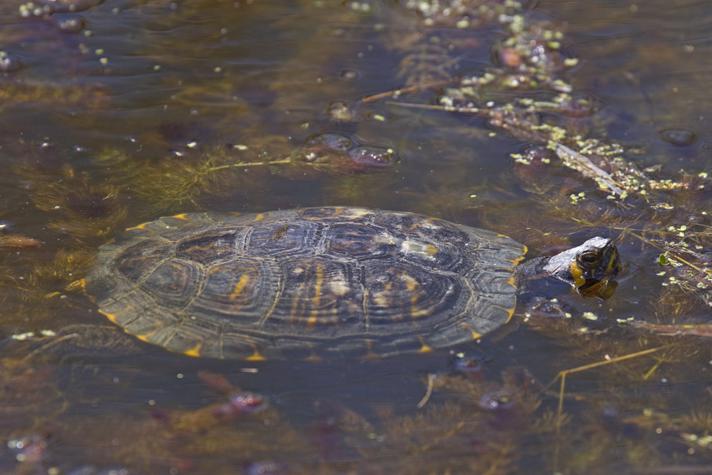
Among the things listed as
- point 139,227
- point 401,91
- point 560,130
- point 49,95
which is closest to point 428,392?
point 139,227

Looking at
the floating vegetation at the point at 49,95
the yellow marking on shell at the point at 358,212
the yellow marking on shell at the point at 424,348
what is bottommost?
the yellow marking on shell at the point at 424,348

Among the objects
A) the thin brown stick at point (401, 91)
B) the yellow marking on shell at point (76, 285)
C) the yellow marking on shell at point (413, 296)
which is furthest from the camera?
the thin brown stick at point (401, 91)

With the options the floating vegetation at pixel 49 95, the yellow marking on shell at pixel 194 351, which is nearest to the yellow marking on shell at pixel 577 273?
the yellow marking on shell at pixel 194 351

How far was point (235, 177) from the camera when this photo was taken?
589 cm

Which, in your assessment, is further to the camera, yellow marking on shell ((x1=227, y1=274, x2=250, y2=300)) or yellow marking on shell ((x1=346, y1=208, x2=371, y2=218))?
yellow marking on shell ((x1=346, y1=208, x2=371, y2=218))

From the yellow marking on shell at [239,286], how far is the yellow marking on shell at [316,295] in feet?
1.14

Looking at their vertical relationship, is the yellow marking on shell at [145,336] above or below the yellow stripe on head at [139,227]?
below

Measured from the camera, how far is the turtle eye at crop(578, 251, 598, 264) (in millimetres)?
4832

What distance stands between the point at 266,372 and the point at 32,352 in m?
1.16

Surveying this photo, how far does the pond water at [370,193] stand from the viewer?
399cm

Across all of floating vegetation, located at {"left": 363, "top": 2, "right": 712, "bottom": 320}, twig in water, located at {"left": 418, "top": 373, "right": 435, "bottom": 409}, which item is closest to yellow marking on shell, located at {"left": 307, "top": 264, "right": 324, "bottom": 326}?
twig in water, located at {"left": 418, "top": 373, "right": 435, "bottom": 409}

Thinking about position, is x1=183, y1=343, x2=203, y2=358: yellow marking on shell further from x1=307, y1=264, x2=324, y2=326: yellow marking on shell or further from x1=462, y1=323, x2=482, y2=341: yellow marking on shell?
x1=462, y1=323, x2=482, y2=341: yellow marking on shell

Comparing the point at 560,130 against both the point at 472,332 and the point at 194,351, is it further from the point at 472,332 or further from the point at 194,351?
the point at 194,351

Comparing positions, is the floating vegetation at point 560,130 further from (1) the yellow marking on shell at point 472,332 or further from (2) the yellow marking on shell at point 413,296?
(2) the yellow marking on shell at point 413,296
